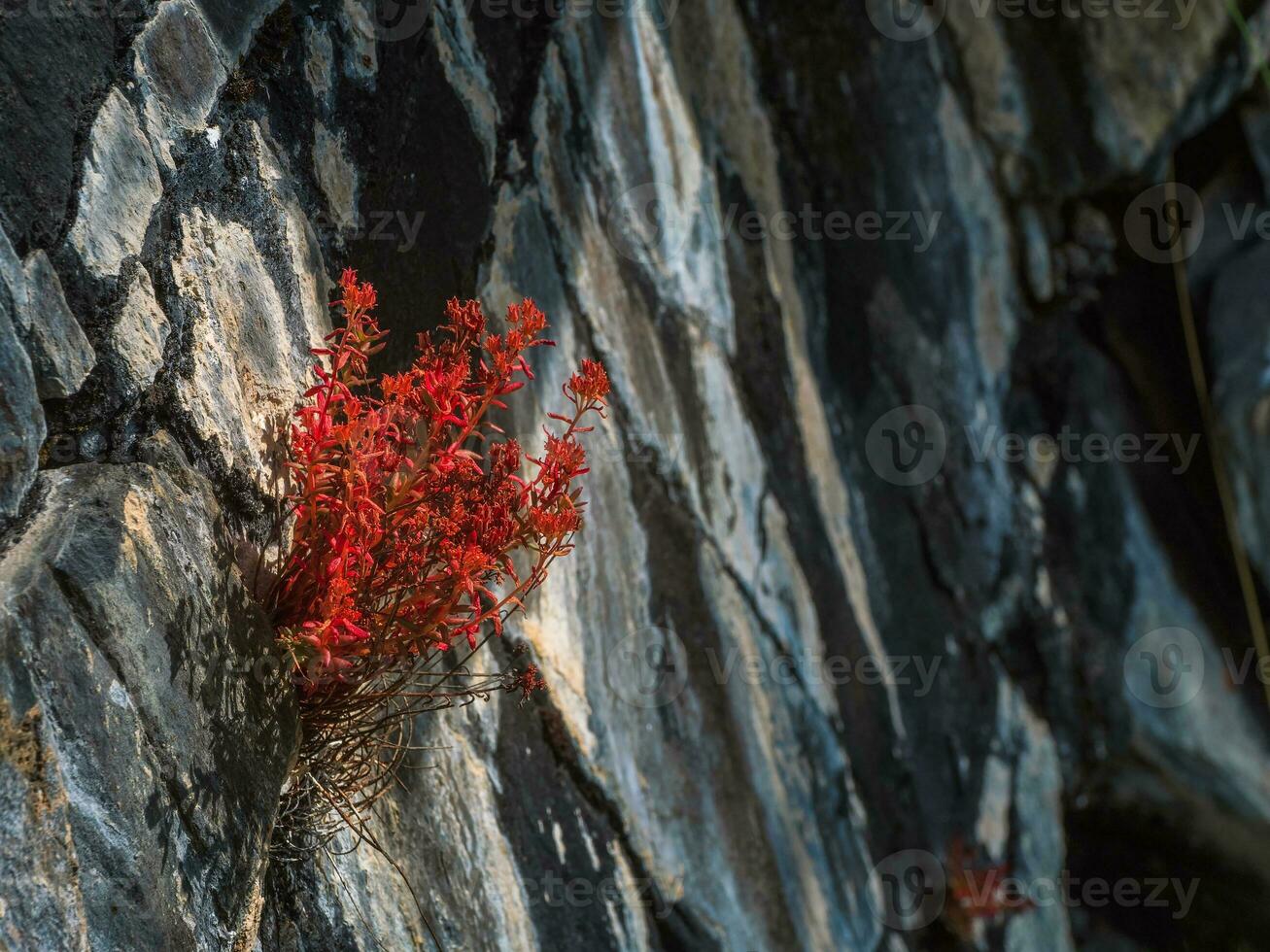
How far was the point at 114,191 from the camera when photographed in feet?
5.20

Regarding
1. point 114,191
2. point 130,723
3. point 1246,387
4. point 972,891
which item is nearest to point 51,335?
point 114,191

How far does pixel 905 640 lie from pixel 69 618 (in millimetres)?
4154

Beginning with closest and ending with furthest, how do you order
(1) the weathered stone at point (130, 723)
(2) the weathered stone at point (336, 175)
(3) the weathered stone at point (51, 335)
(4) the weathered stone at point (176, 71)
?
(1) the weathered stone at point (130, 723), (3) the weathered stone at point (51, 335), (4) the weathered stone at point (176, 71), (2) the weathered stone at point (336, 175)

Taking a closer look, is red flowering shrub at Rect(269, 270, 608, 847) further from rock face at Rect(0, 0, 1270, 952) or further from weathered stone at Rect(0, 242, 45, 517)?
weathered stone at Rect(0, 242, 45, 517)

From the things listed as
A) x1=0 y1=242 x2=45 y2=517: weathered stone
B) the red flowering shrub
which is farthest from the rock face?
the red flowering shrub

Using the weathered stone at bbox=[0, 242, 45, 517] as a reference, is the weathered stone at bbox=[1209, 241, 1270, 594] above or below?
above

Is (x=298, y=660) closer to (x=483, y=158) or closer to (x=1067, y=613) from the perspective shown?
(x=483, y=158)

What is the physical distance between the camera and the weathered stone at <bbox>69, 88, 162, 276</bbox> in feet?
5.04

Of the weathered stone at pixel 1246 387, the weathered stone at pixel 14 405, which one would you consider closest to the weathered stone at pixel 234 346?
the weathered stone at pixel 14 405

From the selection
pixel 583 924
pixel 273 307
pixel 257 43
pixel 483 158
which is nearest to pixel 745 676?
pixel 583 924

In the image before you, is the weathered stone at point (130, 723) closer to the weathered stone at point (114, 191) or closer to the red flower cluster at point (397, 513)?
the red flower cluster at point (397, 513)

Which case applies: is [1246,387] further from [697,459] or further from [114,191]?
[114,191]

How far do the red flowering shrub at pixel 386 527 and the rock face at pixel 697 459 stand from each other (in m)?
0.11

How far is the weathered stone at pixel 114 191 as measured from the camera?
60.5 inches
